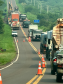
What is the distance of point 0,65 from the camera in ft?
98.4

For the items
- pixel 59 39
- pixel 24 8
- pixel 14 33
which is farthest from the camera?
pixel 24 8

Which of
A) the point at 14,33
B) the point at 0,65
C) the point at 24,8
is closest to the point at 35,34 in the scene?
the point at 14,33

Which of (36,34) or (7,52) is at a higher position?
(7,52)

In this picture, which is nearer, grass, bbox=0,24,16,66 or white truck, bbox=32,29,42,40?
grass, bbox=0,24,16,66

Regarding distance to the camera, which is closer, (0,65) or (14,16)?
(0,65)

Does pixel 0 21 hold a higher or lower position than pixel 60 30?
lower

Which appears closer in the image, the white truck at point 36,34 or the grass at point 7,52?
the grass at point 7,52

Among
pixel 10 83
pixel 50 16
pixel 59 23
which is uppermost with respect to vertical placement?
pixel 59 23

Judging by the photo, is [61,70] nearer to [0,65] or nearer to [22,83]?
[22,83]

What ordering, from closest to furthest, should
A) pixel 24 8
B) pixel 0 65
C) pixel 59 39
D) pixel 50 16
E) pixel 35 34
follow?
pixel 59 39, pixel 0 65, pixel 35 34, pixel 50 16, pixel 24 8

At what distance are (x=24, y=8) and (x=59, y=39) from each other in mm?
165801

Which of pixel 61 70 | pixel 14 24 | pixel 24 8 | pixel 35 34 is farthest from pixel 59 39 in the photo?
pixel 24 8

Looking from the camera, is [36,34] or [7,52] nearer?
[7,52]

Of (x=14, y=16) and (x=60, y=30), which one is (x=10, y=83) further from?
(x=14, y=16)
